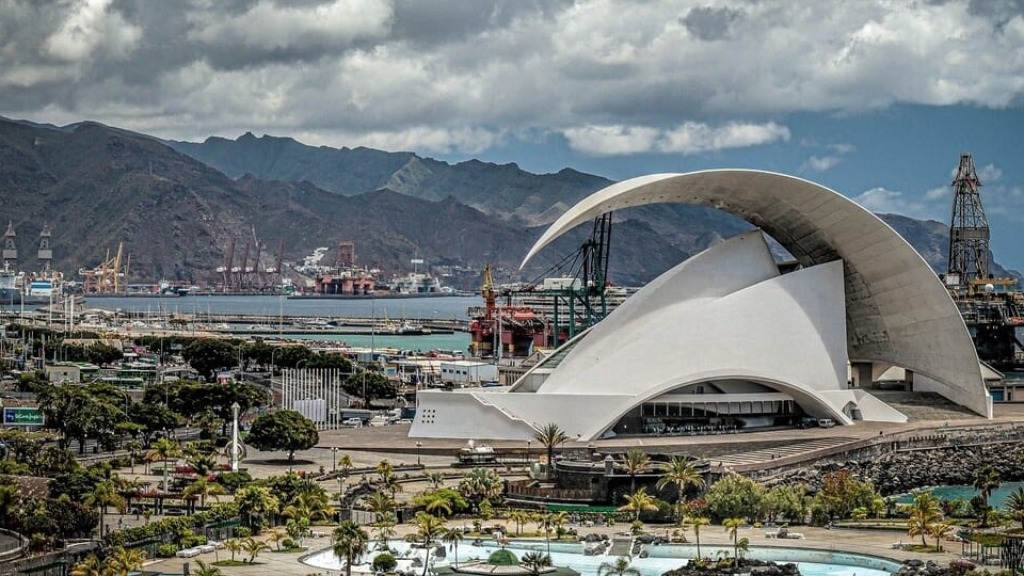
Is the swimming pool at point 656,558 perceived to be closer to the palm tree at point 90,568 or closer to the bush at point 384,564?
the bush at point 384,564

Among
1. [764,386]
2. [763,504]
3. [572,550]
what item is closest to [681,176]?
[764,386]

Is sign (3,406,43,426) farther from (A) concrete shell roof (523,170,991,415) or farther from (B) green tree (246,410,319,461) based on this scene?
(A) concrete shell roof (523,170,991,415)

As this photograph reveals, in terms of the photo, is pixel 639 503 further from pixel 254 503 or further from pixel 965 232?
pixel 965 232

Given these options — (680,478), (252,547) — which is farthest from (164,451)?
(680,478)

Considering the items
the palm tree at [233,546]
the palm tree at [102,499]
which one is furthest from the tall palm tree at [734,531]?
the palm tree at [102,499]

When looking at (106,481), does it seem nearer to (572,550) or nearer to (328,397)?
(572,550)

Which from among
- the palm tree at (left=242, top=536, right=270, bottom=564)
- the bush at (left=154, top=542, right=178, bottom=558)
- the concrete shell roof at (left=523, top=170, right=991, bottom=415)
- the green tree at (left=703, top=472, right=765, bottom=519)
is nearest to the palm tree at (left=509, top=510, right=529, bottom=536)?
the green tree at (left=703, top=472, right=765, bottom=519)
